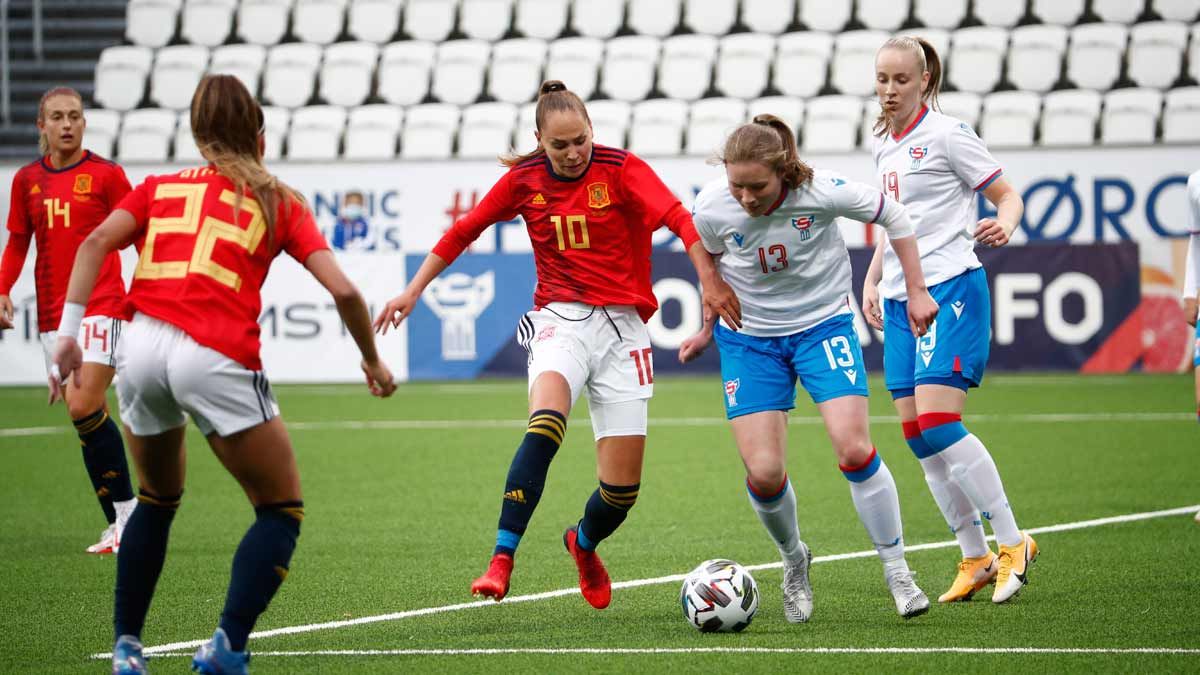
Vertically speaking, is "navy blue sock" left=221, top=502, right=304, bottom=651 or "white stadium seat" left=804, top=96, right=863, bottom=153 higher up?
"white stadium seat" left=804, top=96, right=863, bottom=153

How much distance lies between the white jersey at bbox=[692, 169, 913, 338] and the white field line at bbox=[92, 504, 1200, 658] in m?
1.39

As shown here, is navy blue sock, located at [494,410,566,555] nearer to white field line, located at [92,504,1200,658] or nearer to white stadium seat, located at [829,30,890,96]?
white field line, located at [92,504,1200,658]

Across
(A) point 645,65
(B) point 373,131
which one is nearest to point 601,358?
(B) point 373,131

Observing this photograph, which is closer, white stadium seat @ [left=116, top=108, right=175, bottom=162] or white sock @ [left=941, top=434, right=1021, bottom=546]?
white sock @ [left=941, top=434, right=1021, bottom=546]

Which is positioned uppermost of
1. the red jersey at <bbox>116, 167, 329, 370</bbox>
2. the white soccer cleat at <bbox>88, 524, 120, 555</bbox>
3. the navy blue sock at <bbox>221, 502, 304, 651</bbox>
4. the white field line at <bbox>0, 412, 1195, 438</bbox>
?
the red jersey at <bbox>116, 167, 329, 370</bbox>

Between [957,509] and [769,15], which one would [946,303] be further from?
[769,15]

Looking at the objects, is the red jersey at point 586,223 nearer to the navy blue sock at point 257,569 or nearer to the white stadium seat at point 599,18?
the navy blue sock at point 257,569

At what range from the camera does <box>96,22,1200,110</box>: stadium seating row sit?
1920 centimetres

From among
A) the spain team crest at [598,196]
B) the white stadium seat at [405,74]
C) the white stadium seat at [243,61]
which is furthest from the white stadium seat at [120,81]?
the spain team crest at [598,196]

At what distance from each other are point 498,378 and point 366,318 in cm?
1285

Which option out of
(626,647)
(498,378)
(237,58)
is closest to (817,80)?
(498,378)

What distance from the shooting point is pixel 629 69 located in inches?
785

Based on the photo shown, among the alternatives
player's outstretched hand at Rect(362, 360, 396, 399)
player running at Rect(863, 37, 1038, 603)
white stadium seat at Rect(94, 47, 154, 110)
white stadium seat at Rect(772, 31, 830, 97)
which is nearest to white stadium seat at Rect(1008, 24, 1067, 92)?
white stadium seat at Rect(772, 31, 830, 97)

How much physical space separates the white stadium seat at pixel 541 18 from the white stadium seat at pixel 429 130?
1.93m
